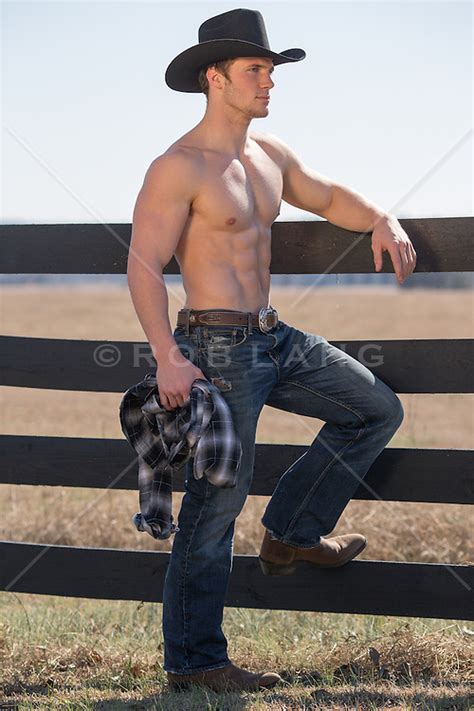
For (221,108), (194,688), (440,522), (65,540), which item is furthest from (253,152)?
(65,540)

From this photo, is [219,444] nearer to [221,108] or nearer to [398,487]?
[398,487]

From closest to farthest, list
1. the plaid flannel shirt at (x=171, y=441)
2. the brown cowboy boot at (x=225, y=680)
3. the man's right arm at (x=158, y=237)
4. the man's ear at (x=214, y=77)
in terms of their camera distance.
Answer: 1. the plaid flannel shirt at (x=171, y=441)
2. the man's right arm at (x=158, y=237)
3. the brown cowboy boot at (x=225, y=680)
4. the man's ear at (x=214, y=77)

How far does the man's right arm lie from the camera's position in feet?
11.2

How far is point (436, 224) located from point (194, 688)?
2046mm

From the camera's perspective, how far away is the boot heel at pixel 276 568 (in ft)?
12.6

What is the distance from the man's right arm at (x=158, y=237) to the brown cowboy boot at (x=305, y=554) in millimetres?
814

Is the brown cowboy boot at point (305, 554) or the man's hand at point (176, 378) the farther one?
the brown cowboy boot at point (305, 554)

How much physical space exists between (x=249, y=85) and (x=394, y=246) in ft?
2.73

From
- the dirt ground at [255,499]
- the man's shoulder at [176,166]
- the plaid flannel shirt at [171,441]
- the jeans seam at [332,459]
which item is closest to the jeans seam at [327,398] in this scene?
the jeans seam at [332,459]

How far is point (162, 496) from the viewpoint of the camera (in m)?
3.56

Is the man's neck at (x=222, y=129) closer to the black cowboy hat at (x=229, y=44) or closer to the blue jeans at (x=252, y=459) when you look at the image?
the black cowboy hat at (x=229, y=44)

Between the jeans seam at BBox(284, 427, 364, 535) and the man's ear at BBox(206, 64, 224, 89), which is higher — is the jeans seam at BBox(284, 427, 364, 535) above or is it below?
below

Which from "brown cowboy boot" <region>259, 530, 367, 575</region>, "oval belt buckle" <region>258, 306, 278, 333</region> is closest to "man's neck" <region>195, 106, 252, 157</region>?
"oval belt buckle" <region>258, 306, 278, 333</region>

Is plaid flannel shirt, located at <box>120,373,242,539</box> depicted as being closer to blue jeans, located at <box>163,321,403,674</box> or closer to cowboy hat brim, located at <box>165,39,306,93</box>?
blue jeans, located at <box>163,321,403,674</box>
